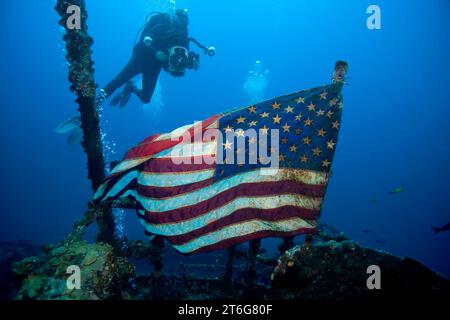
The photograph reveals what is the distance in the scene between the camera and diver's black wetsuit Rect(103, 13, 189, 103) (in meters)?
9.67

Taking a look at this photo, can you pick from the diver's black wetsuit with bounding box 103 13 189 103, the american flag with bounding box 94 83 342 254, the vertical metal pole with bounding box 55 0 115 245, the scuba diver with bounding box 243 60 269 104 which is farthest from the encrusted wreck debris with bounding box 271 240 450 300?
the scuba diver with bounding box 243 60 269 104

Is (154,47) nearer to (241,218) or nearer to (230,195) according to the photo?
(230,195)

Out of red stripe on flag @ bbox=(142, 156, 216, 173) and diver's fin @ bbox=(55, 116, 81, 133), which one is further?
diver's fin @ bbox=(55, 116, 81, 133)

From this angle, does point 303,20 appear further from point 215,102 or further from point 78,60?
point 78,60

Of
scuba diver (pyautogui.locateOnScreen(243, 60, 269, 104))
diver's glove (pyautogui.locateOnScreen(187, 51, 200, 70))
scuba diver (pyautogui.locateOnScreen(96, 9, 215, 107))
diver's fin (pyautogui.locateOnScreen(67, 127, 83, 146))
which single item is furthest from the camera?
scuba diver (pyautogui.locateOnScreen(243, 60, 269, 104))

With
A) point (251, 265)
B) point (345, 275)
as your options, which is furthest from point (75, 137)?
point (345, 275)

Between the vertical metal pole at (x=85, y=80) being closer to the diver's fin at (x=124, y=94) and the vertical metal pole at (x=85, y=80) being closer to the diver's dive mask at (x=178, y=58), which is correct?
the diver's dive mask at (x=178, y=58)

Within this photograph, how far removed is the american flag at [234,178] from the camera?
14.3ft

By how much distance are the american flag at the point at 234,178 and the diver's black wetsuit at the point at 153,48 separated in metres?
5.52

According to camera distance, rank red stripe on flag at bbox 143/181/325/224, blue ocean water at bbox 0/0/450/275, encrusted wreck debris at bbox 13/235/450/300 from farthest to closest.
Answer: blue ocean water at bbox 0/0/450/275
red stripe on flag at bbox 143/181/325/224
encrusted wreck debris at bbox 13/235/450/300

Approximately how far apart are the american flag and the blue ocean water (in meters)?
59.8

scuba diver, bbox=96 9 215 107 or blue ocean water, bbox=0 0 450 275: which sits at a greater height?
blue ocean water, bbox=0 0 450 275

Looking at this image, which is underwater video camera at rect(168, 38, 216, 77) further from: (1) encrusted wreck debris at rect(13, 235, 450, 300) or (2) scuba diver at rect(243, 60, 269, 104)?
(2) scuba diver at rect(243, 60, 269, 104)

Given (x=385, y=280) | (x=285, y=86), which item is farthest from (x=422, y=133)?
(x=385, y=280)
